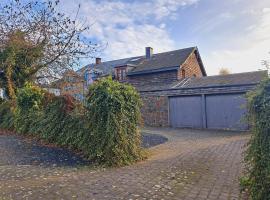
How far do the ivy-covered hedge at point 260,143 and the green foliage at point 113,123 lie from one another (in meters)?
3.81

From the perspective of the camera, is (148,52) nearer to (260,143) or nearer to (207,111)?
(207,111)

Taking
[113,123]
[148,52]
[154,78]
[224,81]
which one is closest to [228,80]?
[224,81]

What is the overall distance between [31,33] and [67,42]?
6.39 ft

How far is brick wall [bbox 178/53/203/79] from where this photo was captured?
76.0 feet

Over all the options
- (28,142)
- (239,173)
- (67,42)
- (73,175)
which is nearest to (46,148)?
(28,142)

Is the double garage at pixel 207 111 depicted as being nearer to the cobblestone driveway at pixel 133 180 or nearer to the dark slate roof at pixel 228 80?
the dark slate roof at pixel 228 80

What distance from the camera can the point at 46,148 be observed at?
8961 millimetres

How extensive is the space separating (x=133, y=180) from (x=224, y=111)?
12.1 metres

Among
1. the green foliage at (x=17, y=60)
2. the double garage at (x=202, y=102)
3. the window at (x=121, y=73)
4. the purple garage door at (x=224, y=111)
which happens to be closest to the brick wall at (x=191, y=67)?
the double garage at (x=202, y=102)

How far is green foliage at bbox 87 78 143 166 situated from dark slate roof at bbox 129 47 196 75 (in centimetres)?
1482

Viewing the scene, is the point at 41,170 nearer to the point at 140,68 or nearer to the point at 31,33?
the point at 31,33

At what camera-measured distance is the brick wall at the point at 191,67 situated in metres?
23.2

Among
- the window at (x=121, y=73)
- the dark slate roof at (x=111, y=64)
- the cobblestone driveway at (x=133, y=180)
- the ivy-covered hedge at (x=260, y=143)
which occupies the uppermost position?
the dark slate roof at (x=111, y=64)

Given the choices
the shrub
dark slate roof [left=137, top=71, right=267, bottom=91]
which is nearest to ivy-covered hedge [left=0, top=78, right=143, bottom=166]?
the shrub
